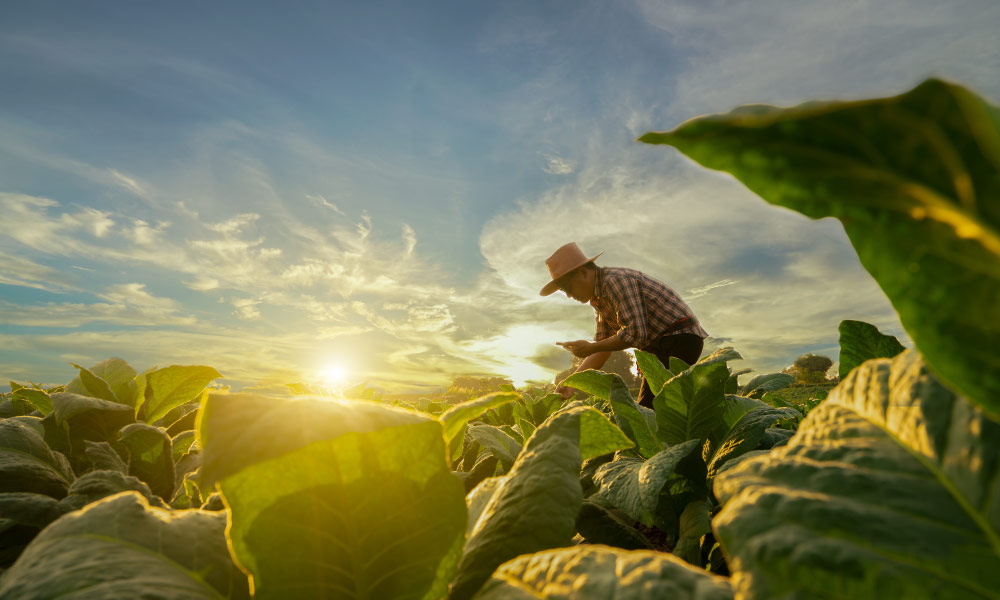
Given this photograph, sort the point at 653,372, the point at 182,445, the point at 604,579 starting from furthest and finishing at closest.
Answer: the point at 653,372 < the point at 182,445 < the point at 604,579

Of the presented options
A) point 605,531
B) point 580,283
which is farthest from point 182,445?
point 580,283

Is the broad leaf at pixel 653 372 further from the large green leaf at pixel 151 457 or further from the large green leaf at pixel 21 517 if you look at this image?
the large green leaf at pixel 21 517

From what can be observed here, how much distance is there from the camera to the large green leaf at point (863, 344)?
1.13m

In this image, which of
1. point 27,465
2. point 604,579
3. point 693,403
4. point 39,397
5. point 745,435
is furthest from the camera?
point 39,397

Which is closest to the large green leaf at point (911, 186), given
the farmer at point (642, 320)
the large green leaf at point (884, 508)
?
the large green leaf at point (884, 508)

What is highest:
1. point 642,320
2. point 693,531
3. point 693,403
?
point 642,320

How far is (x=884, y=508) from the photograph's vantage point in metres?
0.57

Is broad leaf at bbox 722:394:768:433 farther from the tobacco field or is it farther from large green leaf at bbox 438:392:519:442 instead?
large green leaf at bbox 438:392:519:442

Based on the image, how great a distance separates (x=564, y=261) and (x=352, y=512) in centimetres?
796

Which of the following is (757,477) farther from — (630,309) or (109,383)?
(630,309)

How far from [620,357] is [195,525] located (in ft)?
94.0

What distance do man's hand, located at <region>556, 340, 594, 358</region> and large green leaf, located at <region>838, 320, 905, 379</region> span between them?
610cm

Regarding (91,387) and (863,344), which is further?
(91,387)

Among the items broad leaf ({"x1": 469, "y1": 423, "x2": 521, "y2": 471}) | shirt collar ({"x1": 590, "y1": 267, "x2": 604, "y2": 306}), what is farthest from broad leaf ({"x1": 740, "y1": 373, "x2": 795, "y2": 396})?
shirt collar ({"x1": 590, "y1": 267, "x2": 604, "y2": 306})
